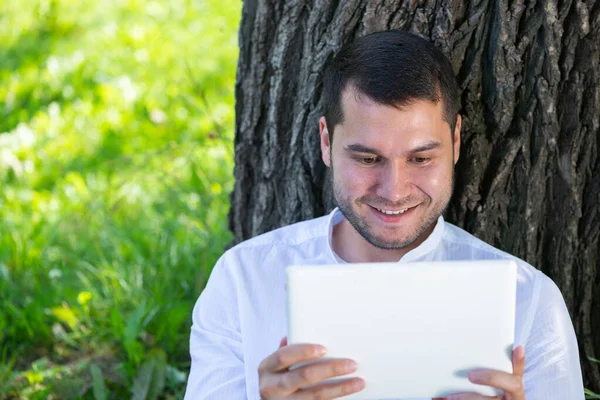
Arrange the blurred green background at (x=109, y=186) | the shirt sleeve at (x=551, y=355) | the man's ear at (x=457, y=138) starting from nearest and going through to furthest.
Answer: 1. the shirt sleeve at (x=551, y=355)
2. the man's ear at (x=457, y=138)
3. the blurred green background at (x=109, y=186)

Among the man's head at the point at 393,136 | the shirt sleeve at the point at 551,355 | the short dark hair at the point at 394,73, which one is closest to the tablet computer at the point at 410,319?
the shirt sleeve at the point at 551,355

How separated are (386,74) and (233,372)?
0.91 m

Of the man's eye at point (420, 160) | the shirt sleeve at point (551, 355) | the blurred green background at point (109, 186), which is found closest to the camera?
the shirt sleeve at point (551, 355)

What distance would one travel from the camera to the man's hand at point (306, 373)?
1.82 m

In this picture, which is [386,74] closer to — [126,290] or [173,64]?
[126,290]

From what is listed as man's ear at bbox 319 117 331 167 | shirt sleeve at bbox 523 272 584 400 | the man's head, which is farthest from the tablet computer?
man's ear at bbox 319 117 331 167

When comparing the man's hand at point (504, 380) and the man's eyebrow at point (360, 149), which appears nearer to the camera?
the man's hand at point (504, 380)

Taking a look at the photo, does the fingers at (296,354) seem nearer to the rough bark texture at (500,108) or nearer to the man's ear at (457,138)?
the man's ear at (457,138)

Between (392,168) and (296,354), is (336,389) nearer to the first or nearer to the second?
(296,354)

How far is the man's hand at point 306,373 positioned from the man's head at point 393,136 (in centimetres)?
54

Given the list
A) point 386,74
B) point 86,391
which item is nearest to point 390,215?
point 386,74

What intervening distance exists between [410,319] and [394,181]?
0.46 meters

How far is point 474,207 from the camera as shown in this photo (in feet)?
8.52

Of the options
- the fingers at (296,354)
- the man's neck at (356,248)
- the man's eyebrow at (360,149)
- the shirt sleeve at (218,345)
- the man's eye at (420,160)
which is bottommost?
the shirt sleeve at (218,345)
